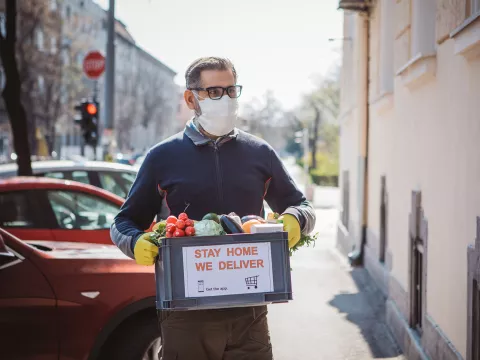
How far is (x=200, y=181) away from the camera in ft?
10.9

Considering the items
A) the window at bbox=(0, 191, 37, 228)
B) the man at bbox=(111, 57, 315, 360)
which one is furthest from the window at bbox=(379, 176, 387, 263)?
the man at bbox=(111, 57, 315, 360)

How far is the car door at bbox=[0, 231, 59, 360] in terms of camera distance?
463cm

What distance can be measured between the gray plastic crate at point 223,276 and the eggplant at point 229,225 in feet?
0.08

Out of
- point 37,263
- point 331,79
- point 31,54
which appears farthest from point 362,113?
point 331,79

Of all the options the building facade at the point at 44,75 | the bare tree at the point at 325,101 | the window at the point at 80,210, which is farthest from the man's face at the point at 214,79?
the bare tree at the point at 325,101

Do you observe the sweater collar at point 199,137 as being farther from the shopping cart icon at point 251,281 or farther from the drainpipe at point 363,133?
the drainpipe at point 363,133

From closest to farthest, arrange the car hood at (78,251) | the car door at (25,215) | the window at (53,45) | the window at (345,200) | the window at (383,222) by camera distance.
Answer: the car hood at (78,251) → the car door at (25,215) → the window at (383,222) → the window at (345,200) → the window at (53,45)

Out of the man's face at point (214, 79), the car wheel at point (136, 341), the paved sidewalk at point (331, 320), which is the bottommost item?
the paved sidewalk at point (331, 320)

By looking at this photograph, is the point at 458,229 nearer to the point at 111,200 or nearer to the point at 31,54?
the point at 111,200

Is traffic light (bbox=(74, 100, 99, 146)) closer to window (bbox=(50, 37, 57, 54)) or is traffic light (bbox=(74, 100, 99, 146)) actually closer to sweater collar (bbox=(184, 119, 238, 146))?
sweater collar (bbox=(184, 119, 238, 146))

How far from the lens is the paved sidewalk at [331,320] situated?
711cm

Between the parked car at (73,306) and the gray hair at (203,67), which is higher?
the gray hair at (203,67)

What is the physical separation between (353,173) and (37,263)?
10108mm

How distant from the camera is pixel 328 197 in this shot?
37125mm
